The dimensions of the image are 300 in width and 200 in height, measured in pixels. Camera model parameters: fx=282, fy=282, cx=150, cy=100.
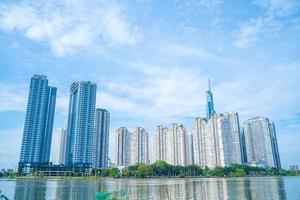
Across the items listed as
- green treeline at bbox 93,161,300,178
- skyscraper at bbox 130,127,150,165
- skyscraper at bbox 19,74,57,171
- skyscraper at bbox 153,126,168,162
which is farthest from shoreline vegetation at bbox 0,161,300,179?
skyscraper at bbox 153,126,168,162

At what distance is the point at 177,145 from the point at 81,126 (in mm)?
57674

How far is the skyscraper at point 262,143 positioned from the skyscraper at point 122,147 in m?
75.6

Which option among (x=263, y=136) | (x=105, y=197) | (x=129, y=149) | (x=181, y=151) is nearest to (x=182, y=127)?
(x=181, y=151)

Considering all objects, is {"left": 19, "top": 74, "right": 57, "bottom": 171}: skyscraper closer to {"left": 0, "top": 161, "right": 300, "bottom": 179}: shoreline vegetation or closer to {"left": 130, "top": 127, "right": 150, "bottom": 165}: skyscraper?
{"left": 0, "top": 161, "right": 300, "bottom": 179}: shoreline vegetation

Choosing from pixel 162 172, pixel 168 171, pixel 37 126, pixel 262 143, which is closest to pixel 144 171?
pixel 162 172

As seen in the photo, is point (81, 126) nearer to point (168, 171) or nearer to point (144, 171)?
point (144, 171)

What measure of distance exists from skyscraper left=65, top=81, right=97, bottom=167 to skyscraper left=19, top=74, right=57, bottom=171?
437 inches

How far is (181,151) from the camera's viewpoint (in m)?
165

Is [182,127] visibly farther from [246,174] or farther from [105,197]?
[105,197]

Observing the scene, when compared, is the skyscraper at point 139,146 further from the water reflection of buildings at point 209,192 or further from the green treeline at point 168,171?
the water reflection of buildings at point 209,192

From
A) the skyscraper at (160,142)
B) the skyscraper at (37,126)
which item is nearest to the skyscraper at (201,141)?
the skyscraper at (160,142)

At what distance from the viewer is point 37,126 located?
466 ft

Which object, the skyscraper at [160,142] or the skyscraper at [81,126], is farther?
the skyscraper at [160,142]

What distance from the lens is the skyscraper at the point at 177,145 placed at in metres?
164
